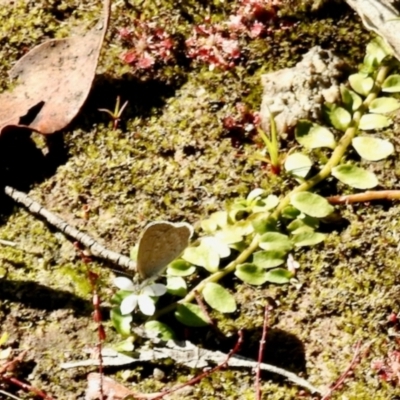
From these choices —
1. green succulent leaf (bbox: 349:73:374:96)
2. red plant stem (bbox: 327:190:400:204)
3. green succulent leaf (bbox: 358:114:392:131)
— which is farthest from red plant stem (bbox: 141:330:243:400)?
green succulent leaf (bbox: 349:73:374:96)

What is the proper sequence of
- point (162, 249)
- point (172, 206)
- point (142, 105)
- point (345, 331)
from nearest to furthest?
1. point (162, 249)
2. point (345, 331)
3. point (172, 206)
4. point (142, 105)

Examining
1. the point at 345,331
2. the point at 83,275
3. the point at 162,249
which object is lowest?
the point at 345,331

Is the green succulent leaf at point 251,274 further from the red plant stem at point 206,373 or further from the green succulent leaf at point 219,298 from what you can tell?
the red plant stem at point 206,373

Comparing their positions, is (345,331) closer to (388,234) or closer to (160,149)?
(388,234)

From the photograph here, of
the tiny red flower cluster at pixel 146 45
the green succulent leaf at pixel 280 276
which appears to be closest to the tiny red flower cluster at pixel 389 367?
the green succulent leaf at pixel 280 276

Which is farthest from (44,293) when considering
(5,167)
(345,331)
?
(345,331)

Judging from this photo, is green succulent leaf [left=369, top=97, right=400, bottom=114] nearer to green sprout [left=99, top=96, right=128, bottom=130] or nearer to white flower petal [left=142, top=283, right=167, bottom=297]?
green sprout [left=99, top=96, right=128, bottom=130]

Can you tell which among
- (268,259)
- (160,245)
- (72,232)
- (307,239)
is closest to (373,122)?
(307,239)
